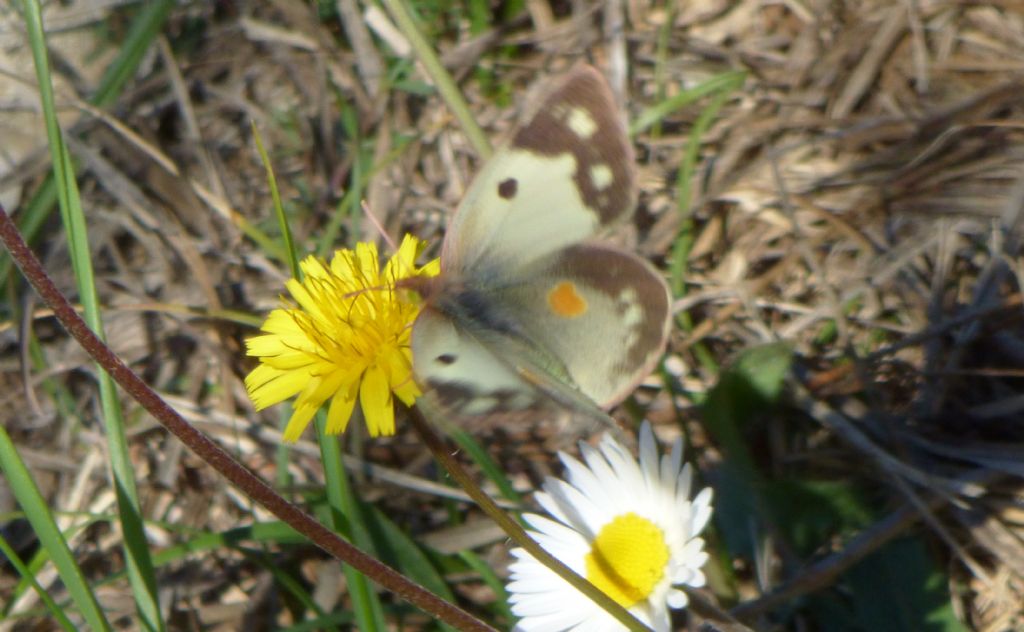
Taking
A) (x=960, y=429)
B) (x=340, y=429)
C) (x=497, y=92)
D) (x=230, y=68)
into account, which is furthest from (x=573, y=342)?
(x=230, y=68)

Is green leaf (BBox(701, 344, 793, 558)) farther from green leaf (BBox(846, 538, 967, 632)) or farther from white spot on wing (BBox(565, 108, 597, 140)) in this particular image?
white spot on wing (BBox(565, 108, 597, 140))

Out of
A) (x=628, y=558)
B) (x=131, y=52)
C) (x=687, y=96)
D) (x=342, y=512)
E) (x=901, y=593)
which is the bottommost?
(x=901, y=593)

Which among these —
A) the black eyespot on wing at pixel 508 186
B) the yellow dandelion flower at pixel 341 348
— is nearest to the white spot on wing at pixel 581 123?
the black eyespot on wing at pixel 508 186

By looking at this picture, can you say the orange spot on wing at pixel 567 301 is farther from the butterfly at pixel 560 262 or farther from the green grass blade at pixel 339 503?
the green grass blade at pixel 339 503

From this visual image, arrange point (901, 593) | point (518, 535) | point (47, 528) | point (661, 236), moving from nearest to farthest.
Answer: point (518, 535) → point (47, 528) → point (901, 593) → point (661, 236)

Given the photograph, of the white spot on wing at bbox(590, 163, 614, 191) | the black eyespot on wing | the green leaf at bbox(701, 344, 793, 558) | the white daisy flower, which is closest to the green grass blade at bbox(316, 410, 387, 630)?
the white daisy flower

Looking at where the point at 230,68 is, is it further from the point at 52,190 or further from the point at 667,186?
the point at 667,186

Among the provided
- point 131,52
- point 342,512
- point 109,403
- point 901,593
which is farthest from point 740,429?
point 131,52

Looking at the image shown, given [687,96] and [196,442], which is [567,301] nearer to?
[196,442]

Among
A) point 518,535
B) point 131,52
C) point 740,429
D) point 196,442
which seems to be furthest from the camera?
point 131,52
